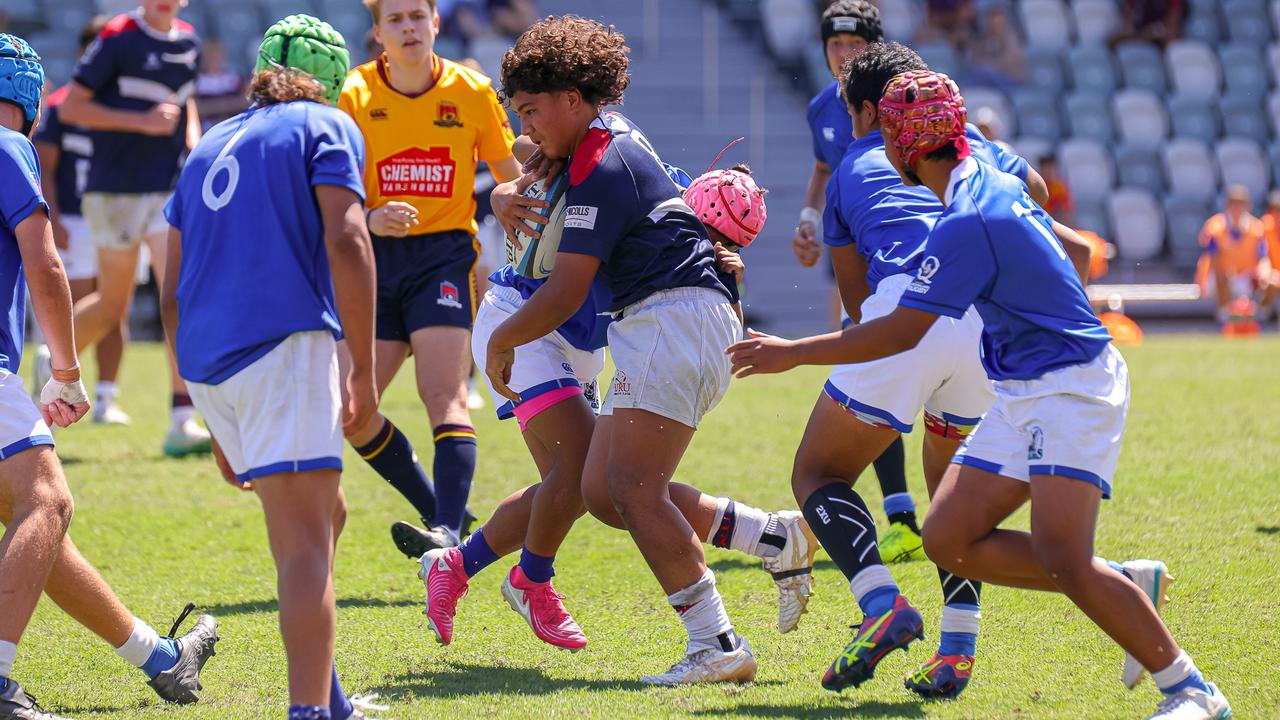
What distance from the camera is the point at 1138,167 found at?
2030cm

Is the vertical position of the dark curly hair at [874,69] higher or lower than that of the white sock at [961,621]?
higher

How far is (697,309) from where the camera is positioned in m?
4.52

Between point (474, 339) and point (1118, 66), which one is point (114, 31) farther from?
point (1118, 66)

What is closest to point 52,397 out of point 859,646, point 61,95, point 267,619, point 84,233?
point 267,619

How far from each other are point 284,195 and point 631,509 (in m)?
1.45

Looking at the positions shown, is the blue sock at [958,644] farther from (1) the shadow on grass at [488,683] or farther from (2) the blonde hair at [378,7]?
(2) the blonde hair at [378,7]

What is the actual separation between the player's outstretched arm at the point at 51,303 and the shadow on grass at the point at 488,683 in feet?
4.19

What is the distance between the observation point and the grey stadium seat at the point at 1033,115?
2031 cm

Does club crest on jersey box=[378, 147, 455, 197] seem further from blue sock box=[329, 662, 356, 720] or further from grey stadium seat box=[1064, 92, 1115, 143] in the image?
grey stadium seat box=[1064, 92, 1115, 143]

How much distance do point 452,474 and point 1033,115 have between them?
16.2 meters

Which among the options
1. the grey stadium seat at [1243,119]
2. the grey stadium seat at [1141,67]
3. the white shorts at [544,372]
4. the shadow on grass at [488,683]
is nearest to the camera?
the shadow on grass at [488,683]

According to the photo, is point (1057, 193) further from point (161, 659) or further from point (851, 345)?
point (161, 659)

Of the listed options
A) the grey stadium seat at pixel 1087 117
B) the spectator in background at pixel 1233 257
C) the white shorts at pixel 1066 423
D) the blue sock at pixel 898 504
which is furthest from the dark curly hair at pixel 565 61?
the grey stadium seat at pixel 1087 117

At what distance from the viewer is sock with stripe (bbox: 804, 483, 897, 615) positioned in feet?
14.2
